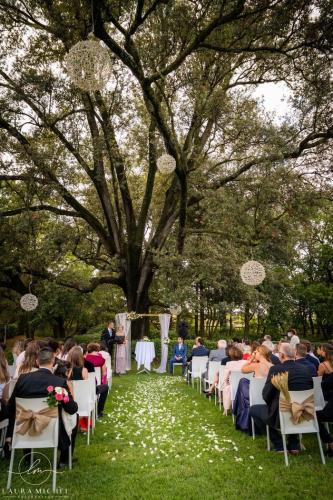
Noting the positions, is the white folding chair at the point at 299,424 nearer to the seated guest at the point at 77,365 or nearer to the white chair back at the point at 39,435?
the white chair back at the point at 39,435

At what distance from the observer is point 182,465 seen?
15.0 ft

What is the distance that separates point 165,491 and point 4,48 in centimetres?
1198

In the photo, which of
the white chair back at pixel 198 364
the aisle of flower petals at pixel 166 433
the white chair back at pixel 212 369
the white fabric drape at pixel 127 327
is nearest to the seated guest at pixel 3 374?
the aisle of flower petals at pixel 166 433

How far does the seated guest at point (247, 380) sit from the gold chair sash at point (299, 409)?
121 centimetres

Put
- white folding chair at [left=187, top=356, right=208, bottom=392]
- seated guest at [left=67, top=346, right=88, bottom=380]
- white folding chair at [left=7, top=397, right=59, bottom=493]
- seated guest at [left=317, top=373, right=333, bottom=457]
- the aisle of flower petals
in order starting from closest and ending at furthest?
1. white folding chair at [left=7, top=397, right=59, bottom=493]
2. the aisle of flower petals
3. seated guest at [left=317, top=373, right=333, bottom=457]
4. seated guest at [left=67, top=346, right=88, bottom=380]
5. white folding chair at [left=187, top=356, right=208, bottom=392]

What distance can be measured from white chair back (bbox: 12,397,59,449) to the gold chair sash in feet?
8.54

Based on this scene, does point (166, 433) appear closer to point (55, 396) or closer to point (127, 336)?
point (55, 396)

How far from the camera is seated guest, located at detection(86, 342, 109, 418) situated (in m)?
7.24

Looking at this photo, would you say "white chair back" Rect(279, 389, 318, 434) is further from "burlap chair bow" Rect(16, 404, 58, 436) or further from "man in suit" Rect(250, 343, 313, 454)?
"burlap chair bow" Rect(16, 404, 58, 436)

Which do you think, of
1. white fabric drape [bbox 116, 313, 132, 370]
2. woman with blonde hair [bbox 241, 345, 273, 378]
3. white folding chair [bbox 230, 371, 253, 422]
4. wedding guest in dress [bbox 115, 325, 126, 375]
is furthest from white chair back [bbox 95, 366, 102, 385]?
white fabric drape [bbox 116, 313, 132, 370]

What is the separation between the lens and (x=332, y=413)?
500cm

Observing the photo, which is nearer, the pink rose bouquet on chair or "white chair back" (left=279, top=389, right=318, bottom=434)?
the pink rose bouquet on chair

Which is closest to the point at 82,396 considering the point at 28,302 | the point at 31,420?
the point at 31,420

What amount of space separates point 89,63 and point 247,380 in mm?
5657
